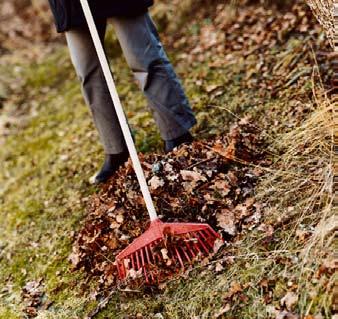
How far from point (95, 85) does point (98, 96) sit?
7cm

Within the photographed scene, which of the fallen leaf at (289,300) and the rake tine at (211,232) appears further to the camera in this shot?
the rake tine at (211,232)

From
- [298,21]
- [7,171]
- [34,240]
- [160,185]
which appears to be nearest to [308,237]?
A: [160,185]

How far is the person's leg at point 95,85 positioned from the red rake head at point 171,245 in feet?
2.73

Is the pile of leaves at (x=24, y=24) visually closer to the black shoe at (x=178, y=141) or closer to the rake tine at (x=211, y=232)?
the black shoe at (x=178, y=141)

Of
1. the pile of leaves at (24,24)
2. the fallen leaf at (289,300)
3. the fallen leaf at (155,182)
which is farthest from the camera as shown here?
the pile of leaves at (24,24)

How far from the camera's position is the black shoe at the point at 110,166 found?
3.60m

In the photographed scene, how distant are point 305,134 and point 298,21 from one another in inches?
60.0

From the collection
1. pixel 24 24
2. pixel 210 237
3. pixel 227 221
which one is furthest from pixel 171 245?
pixel 24 24

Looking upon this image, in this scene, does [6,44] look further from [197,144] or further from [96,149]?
[197,144]

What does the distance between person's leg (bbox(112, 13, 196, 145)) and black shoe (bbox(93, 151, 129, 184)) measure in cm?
31

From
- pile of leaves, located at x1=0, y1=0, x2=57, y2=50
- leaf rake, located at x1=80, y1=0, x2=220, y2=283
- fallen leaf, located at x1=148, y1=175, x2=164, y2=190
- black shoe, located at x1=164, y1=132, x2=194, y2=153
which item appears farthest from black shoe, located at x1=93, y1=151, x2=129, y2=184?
pile of leaves, located at x1=0, y1=0, x2=57, y2=50

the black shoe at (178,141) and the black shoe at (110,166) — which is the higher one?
the black shoe at (178,141)

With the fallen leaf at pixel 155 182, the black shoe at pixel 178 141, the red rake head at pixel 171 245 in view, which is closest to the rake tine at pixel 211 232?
the red rake head at pixel 171 245

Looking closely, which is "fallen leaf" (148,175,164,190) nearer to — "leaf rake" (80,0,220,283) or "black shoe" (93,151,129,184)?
"leaf rake" (80,0,220,283)
